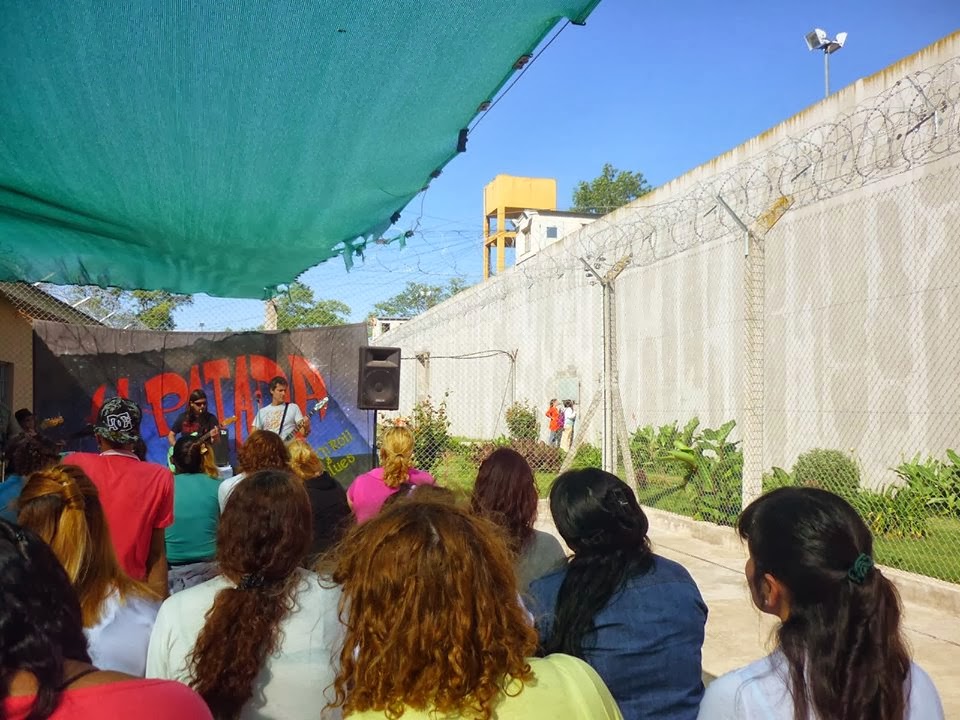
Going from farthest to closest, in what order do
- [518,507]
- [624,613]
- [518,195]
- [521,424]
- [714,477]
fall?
[518,195]
[521,424]
[714,477]
[518,507]
[624,613]

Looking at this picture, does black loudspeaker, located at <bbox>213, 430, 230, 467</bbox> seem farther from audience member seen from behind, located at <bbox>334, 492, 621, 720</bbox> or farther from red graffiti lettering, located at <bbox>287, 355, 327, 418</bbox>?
audience member seen from behind, located at <bbox>334, 492, 621, 720</bbox>

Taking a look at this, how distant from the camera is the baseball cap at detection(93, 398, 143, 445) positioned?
3072 mm

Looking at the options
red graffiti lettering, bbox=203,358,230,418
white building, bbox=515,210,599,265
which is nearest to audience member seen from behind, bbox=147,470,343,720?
red graffiti lettering, bbox=203,358,230,418

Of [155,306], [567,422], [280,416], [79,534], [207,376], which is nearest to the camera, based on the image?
[79,534]

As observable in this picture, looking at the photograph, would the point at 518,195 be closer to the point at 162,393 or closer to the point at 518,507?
the point at 162,393

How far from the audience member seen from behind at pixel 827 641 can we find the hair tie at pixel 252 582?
1.02 m

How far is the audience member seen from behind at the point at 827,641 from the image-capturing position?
1.34m

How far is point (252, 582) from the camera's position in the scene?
1.83m

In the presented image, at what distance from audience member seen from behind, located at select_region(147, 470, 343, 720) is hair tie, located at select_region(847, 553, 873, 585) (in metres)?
1.04

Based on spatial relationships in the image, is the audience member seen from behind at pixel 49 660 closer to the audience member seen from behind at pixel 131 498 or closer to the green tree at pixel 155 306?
the audience member seen from behind at pixel 131 498

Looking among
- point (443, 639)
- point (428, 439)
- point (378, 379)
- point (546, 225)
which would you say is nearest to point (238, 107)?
point (443, 639)

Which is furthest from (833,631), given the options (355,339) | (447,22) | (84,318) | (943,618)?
(84,318)

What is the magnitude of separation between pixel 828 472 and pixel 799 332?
2.34 metres

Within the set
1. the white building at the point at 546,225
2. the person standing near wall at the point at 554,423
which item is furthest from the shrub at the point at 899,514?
the white building at the point at 546,225
